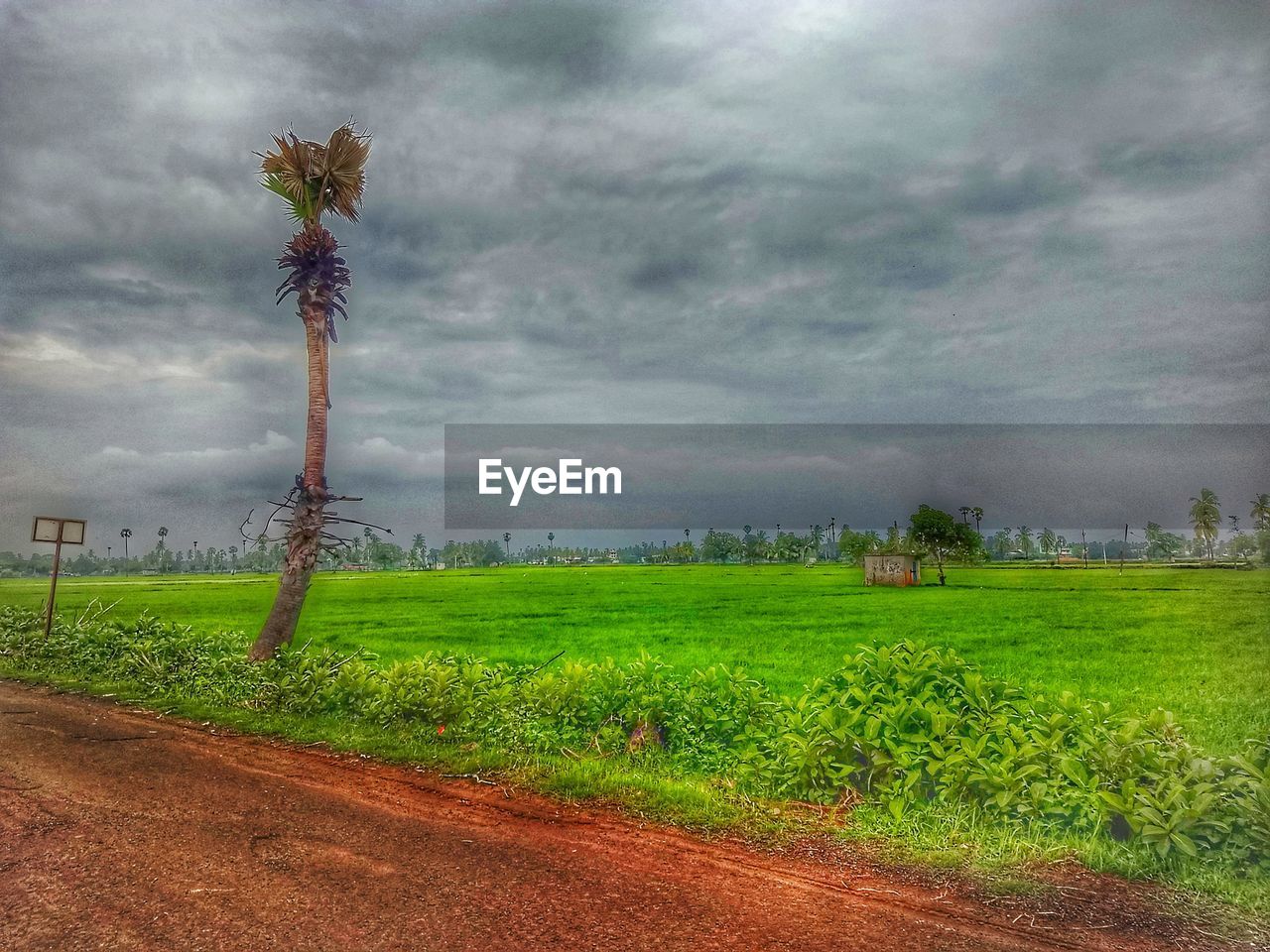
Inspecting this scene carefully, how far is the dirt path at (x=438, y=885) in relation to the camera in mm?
3301

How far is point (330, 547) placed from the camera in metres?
10.4

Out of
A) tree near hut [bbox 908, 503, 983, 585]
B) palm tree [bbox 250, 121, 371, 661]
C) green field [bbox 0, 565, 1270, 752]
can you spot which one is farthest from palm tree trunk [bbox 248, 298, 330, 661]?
tree near hut [bbox 908, 503, 983, 585]

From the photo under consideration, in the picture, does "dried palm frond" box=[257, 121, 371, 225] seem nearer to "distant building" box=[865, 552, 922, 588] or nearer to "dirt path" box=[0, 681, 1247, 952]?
"dirt path" box=[0, 681, 1247, 952]

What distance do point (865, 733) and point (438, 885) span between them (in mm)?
3002

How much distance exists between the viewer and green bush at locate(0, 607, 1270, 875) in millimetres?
3943

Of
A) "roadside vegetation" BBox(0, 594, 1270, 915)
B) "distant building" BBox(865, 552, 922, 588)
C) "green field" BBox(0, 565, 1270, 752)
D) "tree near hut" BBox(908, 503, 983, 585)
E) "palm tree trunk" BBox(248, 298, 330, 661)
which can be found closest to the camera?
"roadside vegetation" BBox(0, 594, 1270, 915)

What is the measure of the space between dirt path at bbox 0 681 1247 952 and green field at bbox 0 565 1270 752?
8.46ft

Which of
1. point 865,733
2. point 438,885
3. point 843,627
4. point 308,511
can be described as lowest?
point 843,627

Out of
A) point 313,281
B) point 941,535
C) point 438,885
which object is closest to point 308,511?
point 313,281

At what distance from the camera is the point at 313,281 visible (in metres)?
10.4

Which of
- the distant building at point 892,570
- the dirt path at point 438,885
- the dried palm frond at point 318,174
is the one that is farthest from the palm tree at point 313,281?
the distant building at point 892,570

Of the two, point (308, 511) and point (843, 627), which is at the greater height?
point (308, 511)

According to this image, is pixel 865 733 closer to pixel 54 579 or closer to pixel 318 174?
pixel 318 174

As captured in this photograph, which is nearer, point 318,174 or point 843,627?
point 318,174
